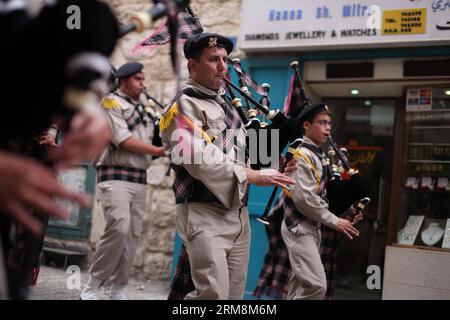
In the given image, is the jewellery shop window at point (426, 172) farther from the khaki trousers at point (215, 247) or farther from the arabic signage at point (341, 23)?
the khaki trousers at point (215, 247)

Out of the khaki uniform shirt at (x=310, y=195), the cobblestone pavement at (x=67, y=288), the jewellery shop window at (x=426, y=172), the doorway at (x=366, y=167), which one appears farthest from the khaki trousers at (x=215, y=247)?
the doorway at (x=366, y=167)

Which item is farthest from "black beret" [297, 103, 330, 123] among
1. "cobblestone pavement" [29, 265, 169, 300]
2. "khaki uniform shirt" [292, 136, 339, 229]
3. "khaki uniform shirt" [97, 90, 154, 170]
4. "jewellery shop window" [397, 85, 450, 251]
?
"cobblestone pavement" [29, 265, 169, 300]

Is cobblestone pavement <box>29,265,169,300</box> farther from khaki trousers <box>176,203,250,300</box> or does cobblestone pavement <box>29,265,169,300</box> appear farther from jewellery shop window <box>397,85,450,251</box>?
jewellery shop window <box>397,85,450,251</box>

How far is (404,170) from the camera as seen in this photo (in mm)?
5250

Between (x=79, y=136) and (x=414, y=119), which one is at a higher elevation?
Result: (x=414, y=119)

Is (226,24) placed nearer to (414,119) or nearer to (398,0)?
(398,0)

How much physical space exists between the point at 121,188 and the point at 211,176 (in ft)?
6.79

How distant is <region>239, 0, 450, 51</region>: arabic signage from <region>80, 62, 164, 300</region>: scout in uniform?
154 cm

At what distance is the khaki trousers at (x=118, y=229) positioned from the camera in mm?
4402

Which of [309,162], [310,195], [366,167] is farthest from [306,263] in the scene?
[366,167]

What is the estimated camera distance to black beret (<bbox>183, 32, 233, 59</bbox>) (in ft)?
9.75
